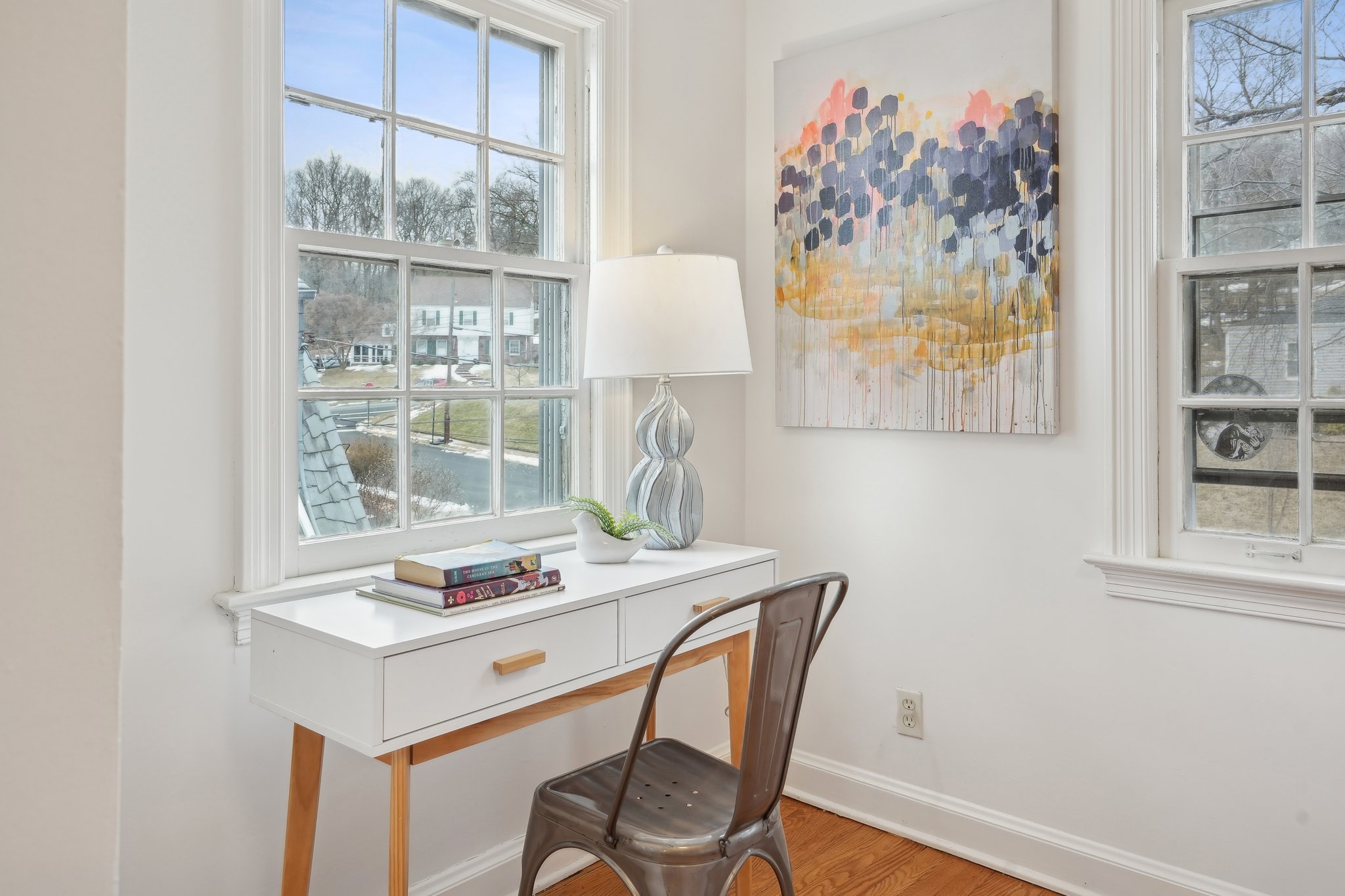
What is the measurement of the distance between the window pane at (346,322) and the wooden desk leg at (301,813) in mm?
711

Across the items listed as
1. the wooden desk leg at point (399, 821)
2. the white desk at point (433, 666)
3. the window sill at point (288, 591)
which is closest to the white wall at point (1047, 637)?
the white desk at point (433, 666)

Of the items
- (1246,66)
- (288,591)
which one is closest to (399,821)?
(288,591)

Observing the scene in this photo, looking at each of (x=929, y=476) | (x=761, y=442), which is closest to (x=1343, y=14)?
(x=929, y=476)

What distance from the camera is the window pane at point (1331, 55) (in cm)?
178

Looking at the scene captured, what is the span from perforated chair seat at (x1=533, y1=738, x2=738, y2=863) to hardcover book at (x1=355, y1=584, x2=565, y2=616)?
35cm

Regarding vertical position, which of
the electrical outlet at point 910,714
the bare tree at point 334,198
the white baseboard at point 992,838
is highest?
the bare tree at point 334,198

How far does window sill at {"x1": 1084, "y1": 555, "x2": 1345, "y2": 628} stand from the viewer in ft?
5.78

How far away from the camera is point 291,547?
1.68 metres

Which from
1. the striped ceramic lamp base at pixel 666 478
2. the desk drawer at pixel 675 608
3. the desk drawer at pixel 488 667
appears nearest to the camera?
the desk drawer at pixel 488 667

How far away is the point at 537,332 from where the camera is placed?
2.19 meters

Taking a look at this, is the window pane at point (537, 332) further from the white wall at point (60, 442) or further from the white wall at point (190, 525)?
the white wall at point (60, 442)

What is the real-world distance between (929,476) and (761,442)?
22.5 inches

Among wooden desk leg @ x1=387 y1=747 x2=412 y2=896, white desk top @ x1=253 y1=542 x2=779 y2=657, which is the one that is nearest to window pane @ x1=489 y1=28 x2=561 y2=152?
white desk top @ x1=253 y1=542 x2=779 y2=657

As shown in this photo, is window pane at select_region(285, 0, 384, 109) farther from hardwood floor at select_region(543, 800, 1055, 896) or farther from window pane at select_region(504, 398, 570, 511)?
hardwood floor at select_region(543, 800, 1055, 896)
